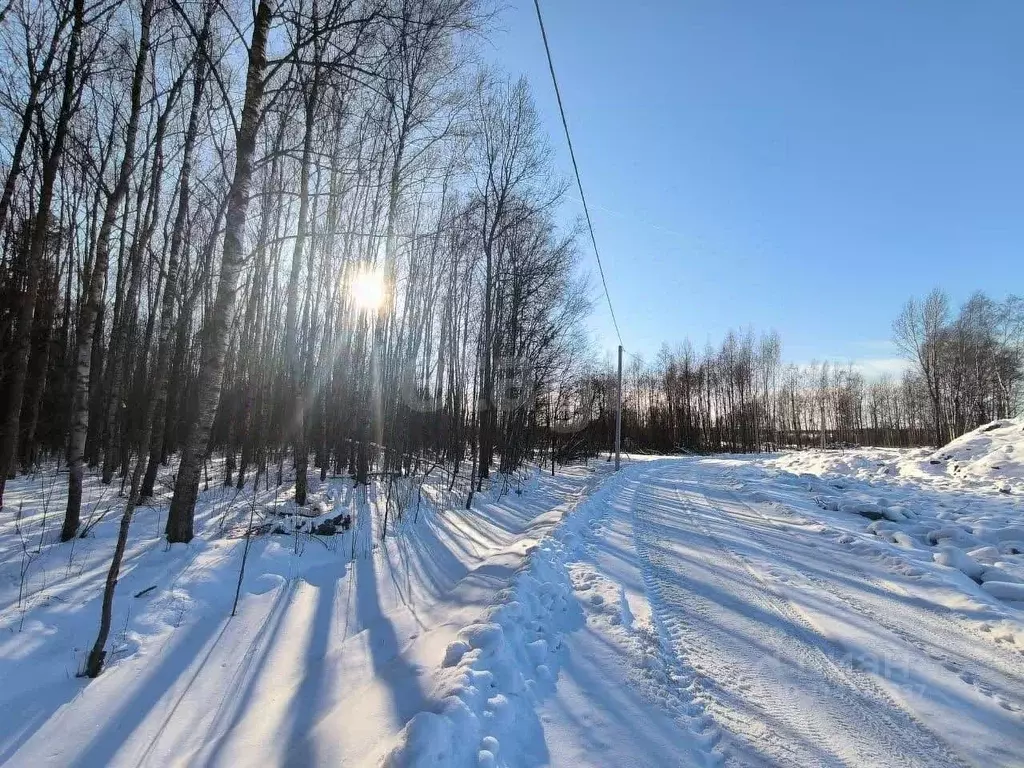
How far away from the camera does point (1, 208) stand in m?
6.54

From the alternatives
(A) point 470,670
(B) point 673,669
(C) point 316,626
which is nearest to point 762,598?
(B) point 673,669

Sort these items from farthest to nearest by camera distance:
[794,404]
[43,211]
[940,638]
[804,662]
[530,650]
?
[794,404] < [43,211] < [940,638] < [530,650] < [804,662]

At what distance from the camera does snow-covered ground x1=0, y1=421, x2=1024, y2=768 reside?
2312 mm

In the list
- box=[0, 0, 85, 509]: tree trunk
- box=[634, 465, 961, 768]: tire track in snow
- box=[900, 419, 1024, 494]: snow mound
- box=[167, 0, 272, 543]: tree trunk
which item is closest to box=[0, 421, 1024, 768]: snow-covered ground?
box=[634, 465, 961, 768]: tire track in snow

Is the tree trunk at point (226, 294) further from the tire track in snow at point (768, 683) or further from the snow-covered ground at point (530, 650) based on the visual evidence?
the tire track in snow at point (768, 683)

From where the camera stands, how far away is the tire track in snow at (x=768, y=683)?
7.27 ft

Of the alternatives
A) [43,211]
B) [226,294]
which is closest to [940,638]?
[226,294]

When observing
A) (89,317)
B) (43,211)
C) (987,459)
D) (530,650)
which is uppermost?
(43,211)

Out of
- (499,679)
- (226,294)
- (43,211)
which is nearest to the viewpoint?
(499,679)

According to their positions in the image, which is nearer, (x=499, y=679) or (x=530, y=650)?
(x=499, y=679)

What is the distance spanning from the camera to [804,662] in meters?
3.05

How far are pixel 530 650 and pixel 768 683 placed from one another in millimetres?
1512

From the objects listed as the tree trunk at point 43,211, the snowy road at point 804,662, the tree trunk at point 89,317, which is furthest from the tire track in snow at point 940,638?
the tree trunk at point 43,211

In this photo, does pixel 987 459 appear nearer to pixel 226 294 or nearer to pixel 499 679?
pixel 499 679
